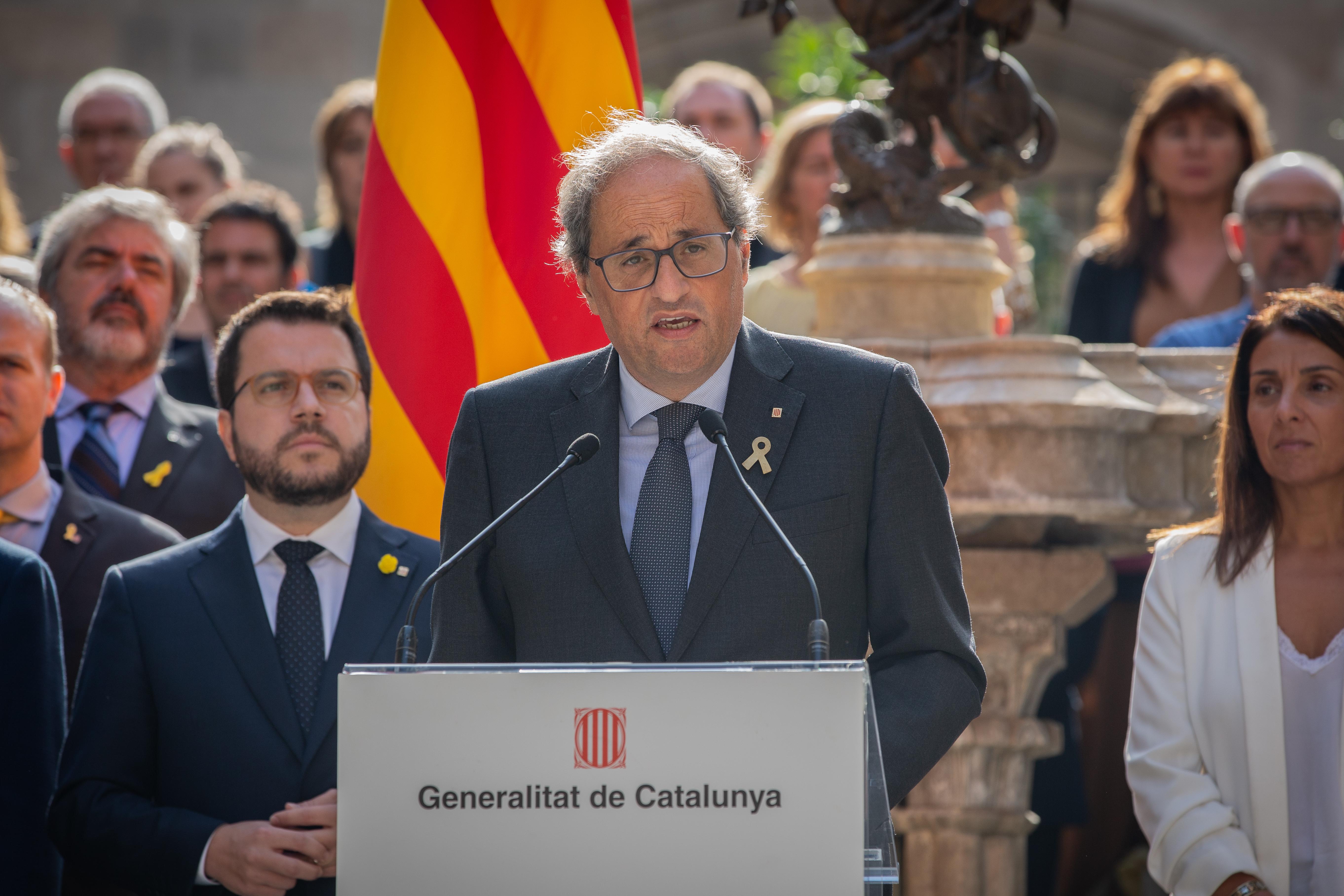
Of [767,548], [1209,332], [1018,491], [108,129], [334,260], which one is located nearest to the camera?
[767,548]

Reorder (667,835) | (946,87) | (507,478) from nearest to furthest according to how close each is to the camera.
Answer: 1. (667,835)
2. (507,478)
3. (946,87)

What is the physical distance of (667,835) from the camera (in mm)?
1839

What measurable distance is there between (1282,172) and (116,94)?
Answer: 4.20m

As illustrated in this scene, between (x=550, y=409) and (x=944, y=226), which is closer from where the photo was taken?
(x=550, y=409)

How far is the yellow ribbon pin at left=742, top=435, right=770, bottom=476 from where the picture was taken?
Result: 244 centimetres

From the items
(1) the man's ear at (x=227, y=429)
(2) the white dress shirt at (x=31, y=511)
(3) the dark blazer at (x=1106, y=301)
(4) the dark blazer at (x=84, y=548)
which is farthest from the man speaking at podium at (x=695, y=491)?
(3) the dark blazer at (x=1106, y=301)

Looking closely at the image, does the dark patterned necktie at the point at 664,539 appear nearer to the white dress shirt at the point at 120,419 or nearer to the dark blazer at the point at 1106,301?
the white dress shirt at the point at 120,419

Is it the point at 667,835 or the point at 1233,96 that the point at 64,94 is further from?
the point at 667,835

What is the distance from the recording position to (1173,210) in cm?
521

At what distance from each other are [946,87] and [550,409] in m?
2.23

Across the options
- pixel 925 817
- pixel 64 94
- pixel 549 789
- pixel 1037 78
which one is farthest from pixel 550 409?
pixel 1037 78

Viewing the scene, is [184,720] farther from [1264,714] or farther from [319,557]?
[1264,714]

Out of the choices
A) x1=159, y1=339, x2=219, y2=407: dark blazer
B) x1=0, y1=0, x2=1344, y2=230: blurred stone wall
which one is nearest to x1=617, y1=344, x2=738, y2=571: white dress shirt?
x1=159, y1=339, x2=219, y2=407: dark blazer

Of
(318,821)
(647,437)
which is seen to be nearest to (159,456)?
(318,821)
